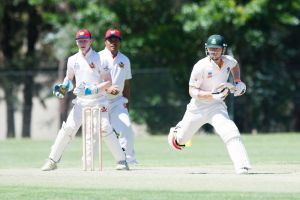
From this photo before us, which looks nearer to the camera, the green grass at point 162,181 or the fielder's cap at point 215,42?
the green grass at point 162,181

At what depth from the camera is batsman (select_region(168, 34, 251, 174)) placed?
43.6 feet

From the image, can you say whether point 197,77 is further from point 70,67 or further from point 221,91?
point 70,67

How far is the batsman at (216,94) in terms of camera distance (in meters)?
13.3

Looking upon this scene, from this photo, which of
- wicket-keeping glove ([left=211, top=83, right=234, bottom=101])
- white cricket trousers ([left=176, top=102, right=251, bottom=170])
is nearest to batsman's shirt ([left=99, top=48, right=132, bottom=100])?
white cricket trousers ([left=176, top=102, right=251, bottom=170])

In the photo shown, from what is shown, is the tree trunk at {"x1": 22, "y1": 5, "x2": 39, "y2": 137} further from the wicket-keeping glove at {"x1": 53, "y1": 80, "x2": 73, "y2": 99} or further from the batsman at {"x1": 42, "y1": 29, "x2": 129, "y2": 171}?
the wicket-keeping glove at {"x1": 53, "y1": 80, "x2": 73, "y2": 99}

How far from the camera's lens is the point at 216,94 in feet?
44.2

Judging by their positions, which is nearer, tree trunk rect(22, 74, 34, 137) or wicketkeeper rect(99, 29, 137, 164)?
wicketkeeper rect(99, 29, 137, 164)

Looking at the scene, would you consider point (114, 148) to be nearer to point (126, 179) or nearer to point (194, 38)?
point (126, 179)

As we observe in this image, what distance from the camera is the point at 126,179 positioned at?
41.7 ft

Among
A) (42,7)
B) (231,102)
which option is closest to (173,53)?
(231,102)

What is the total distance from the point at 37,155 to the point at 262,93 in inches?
561

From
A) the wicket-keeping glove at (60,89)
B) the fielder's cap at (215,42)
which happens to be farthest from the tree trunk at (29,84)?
the fielder's cap at (215,42)

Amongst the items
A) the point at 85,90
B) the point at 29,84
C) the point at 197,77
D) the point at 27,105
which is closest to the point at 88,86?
the point at 85,90

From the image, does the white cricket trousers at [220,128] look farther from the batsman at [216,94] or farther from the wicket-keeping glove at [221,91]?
the wicket-keeping glove at [221,91]
